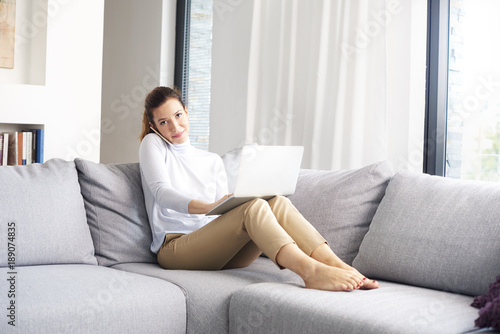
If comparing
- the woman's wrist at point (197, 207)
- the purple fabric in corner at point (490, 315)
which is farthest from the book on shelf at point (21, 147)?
the purple fabric in corner at point (490, 315)

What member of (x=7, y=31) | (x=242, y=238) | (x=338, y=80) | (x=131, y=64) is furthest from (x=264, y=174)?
(x=131, y=64)

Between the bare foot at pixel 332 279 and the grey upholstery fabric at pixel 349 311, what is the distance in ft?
0.09

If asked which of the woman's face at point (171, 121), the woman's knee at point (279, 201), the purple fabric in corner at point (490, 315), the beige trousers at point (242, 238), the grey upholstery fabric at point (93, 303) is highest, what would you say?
the woman's face at point (171, 121)

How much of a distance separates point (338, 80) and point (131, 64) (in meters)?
2.43

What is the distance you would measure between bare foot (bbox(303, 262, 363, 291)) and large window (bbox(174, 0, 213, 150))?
3.00 m

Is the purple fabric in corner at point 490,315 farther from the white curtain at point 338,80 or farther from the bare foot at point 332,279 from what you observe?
the white curtain at point 338,80

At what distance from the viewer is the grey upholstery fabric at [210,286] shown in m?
1.94

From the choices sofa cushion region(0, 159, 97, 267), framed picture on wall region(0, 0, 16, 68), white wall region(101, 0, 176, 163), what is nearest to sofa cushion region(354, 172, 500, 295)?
sofa cushion region(0, 159, 97, 267)

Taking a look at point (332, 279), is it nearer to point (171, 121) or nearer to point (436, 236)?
point (436, 236)

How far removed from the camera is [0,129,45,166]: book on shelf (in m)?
3.50

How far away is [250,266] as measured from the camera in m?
2.41

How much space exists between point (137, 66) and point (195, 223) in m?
3.01

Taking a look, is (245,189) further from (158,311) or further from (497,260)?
(497,260)

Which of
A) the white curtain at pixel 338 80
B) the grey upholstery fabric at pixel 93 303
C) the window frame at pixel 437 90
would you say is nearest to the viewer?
the grey upholstery fabric at pixel 93 303
